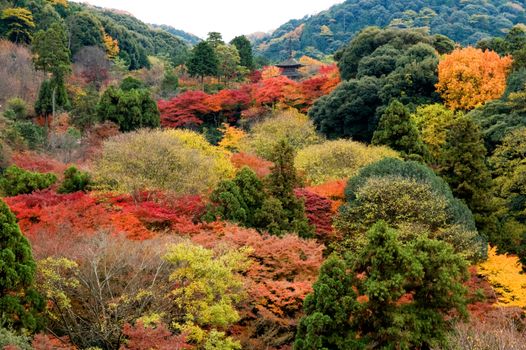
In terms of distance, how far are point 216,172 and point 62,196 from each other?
21.8ft

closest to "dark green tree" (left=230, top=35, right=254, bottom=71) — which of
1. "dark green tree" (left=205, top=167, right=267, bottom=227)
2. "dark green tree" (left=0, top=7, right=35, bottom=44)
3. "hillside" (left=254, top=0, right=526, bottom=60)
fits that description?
"dark green tree" (left=0, top=7, right=35, bottom=44)

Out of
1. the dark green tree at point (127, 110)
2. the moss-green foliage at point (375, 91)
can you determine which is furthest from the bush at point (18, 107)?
the moss-green foliage at point (375, 91)

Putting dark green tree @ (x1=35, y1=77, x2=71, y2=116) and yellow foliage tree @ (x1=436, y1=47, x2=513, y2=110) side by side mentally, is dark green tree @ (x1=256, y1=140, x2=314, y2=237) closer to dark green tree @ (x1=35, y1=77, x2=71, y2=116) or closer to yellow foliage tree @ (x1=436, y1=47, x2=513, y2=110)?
yellow foliage tree @ (x1=436, y1=47, x2=513, y2=110)

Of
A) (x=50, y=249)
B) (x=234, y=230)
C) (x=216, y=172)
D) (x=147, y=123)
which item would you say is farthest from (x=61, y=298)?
(x=147, y=123)

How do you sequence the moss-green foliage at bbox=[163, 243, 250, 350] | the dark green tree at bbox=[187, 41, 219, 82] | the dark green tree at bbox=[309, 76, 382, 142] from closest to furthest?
1. the moss-green foliage at bbox=[163, 243, 250, 350]
2. the dark green tree at bbox=[309, 76, 382, 142]
3. the dark green tree at bbox=[187, 41, 219, 82]

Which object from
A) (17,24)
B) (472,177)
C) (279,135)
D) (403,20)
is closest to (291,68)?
(279,135)

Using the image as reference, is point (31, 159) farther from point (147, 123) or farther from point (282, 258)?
point (282, 258)

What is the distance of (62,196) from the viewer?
18391mm

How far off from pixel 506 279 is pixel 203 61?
1500 inches

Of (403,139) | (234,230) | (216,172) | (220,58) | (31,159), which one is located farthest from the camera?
(220,58)

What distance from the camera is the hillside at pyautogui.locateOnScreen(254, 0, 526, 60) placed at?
264 ft

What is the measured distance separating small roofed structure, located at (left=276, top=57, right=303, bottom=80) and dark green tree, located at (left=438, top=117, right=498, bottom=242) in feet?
97.2

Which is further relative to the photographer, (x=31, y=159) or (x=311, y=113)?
(x=311, y=113)

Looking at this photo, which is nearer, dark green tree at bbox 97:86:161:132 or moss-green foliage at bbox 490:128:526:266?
moss-green foliage at bbox 490:128:526:266
